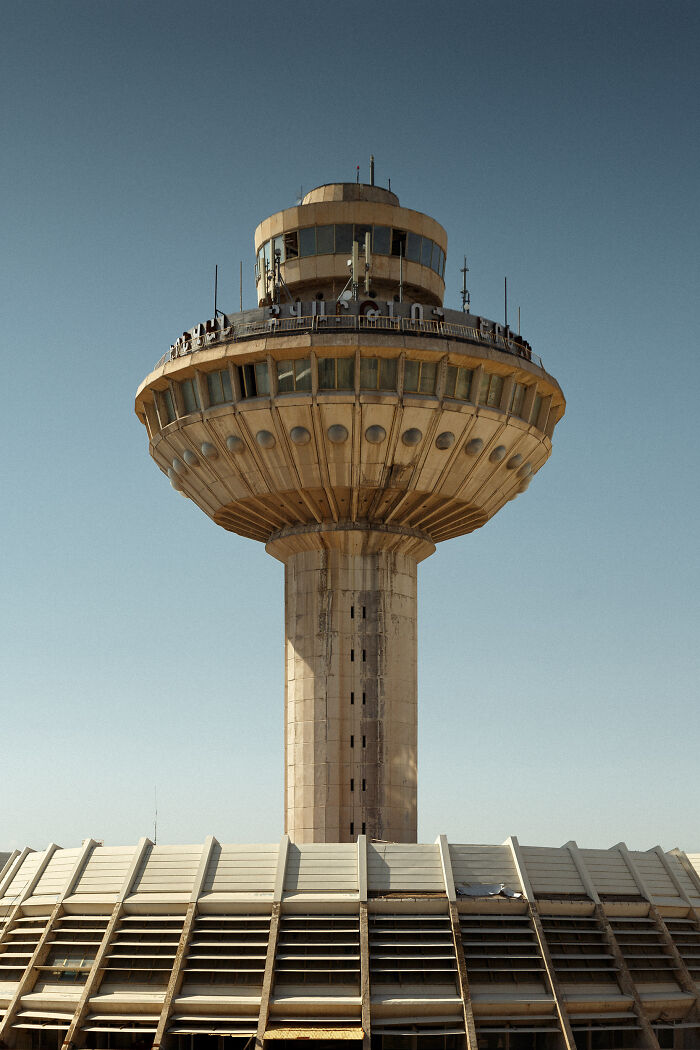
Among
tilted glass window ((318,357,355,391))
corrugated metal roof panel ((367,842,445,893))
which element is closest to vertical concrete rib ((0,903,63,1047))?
corrugated metal roof panel ((367,842,445,893))

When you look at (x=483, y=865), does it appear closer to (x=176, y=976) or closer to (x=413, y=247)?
(x=176, y=976)

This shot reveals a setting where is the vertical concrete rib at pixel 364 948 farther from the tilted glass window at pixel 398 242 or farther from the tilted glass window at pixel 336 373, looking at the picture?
the tilted glass window at pixel 398 242

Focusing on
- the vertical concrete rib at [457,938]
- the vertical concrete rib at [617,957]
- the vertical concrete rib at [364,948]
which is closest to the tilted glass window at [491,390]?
the vertical concrete rib at [617,957]

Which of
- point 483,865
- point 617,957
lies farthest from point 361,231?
point 617,957

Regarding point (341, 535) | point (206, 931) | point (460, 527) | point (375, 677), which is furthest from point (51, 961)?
point (460, 527)

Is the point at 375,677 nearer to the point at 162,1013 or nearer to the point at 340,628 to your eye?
the point at 340,628

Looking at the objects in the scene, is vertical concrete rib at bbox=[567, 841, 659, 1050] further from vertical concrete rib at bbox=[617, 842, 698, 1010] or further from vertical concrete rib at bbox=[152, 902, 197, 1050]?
vertical concrete rib at bbox=[152, 902, 197, 1050]
